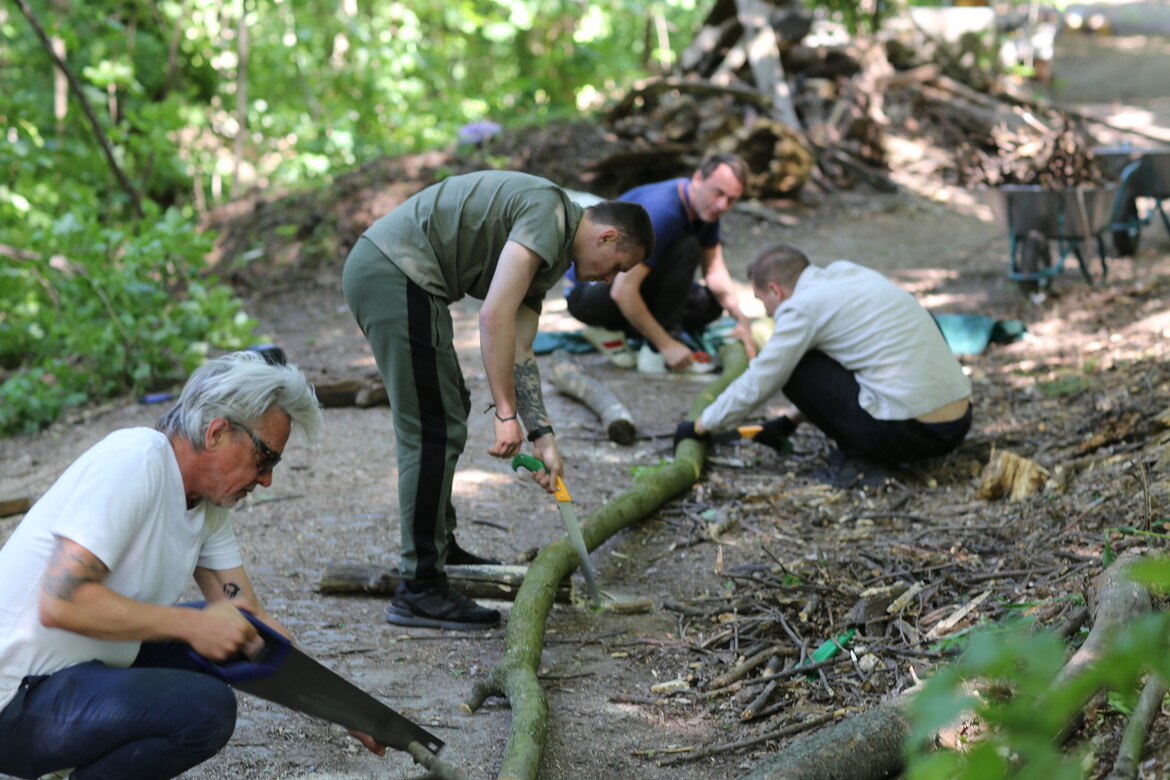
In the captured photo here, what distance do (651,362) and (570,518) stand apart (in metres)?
3.32

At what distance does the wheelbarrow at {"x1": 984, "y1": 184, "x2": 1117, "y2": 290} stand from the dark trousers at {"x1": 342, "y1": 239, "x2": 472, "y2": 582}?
590 cm

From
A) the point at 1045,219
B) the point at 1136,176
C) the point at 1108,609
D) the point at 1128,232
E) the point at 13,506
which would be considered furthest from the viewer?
the point at 1128,232

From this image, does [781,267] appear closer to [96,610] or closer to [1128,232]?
[96,610]

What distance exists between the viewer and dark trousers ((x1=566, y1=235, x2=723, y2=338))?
256 inches

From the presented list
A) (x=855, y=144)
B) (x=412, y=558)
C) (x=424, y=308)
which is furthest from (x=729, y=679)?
(x=855, y=144)

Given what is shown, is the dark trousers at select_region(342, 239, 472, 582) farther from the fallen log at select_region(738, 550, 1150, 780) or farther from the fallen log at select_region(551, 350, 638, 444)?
the fallen log at select_region(551, 350, 638, 444)

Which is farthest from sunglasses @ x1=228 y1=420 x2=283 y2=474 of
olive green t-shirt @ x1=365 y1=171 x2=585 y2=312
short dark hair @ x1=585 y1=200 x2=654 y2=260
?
short dark hair @ x1=585 y1=200 x2=654 y2=260

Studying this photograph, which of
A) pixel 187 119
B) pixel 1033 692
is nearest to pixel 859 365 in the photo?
pixel 1033 692

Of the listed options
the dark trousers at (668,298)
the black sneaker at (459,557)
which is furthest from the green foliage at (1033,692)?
the dark trousers at (668,298)

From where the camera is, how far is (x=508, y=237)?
3.39 m

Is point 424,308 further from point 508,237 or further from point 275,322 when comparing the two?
point 275,322

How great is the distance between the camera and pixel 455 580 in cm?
382

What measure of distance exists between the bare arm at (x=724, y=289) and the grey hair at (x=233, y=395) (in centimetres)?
414

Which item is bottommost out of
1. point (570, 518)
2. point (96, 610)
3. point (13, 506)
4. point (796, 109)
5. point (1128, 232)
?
point (1128, 232)
